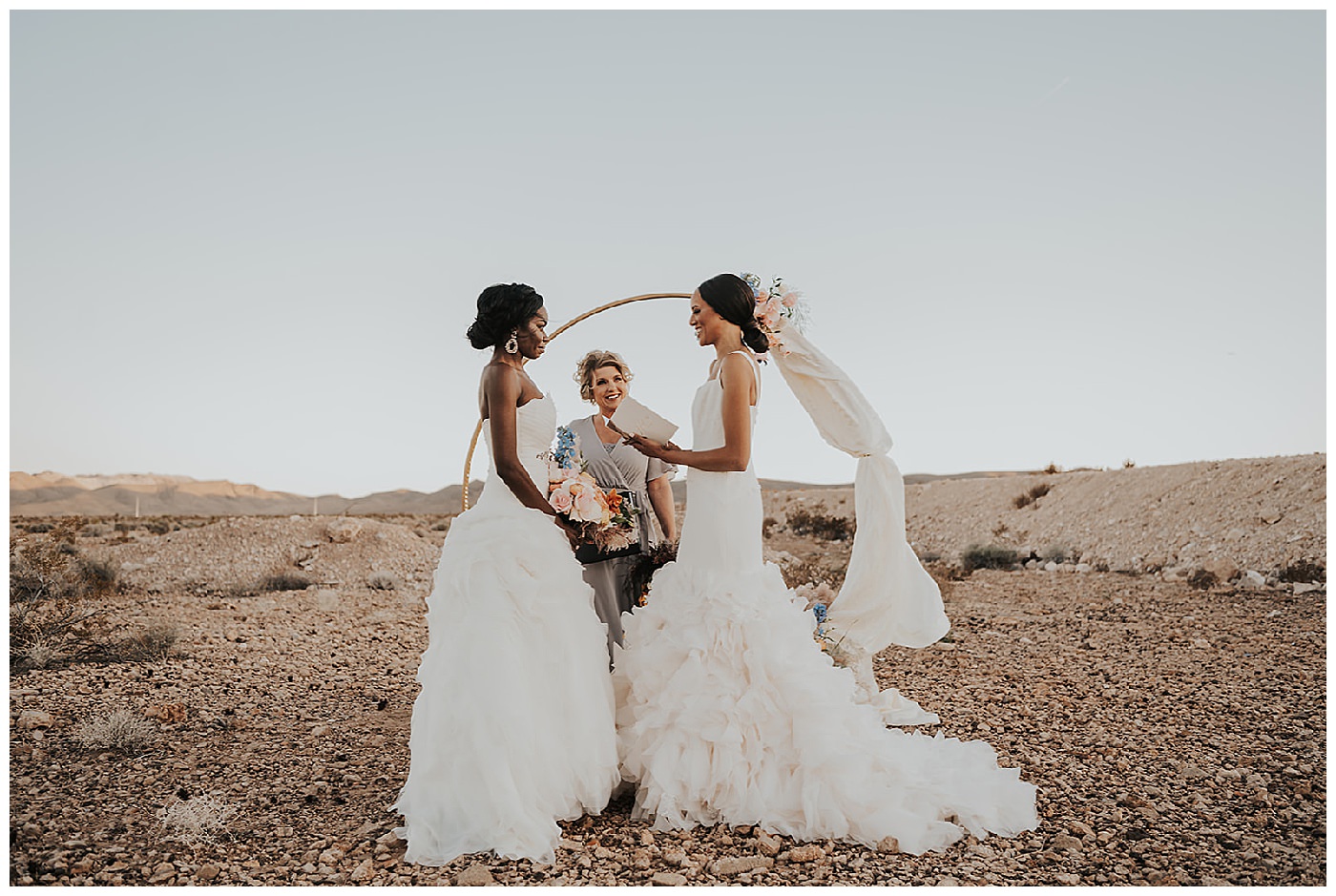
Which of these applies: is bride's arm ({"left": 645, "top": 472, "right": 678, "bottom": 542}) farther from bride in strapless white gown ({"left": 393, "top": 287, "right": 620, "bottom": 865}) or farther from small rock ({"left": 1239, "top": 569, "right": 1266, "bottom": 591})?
small rock ({"left": 1239, "top": 569, "right": 1266, "bottom": 591})

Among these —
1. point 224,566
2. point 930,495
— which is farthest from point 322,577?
point 930,495

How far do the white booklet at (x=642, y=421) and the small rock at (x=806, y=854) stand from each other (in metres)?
2.19

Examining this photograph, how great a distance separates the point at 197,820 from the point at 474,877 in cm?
185

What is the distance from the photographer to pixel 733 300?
5.02m

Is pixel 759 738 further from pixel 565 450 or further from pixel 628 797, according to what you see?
pixel 565 450

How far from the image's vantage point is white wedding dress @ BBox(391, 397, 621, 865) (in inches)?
173

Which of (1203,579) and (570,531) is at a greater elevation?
(570,531)

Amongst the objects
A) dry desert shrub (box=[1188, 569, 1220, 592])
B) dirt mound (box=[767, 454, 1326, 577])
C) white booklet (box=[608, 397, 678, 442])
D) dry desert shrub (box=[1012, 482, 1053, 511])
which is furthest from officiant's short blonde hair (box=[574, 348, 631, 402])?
dry desert shrub (box=[1012, 482, 1053, 511])

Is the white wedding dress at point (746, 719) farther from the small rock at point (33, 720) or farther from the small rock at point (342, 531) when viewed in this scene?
the small rock at point (342, 531)

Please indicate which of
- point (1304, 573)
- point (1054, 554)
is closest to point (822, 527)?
point (1054, 554)

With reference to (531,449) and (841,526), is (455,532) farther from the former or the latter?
(841,526)

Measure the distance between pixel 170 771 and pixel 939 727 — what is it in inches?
219

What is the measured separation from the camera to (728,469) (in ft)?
16.2

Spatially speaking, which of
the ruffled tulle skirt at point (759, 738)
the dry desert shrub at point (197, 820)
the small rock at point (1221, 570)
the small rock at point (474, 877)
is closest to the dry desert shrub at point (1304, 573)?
the small rock at point (1221, 570)
